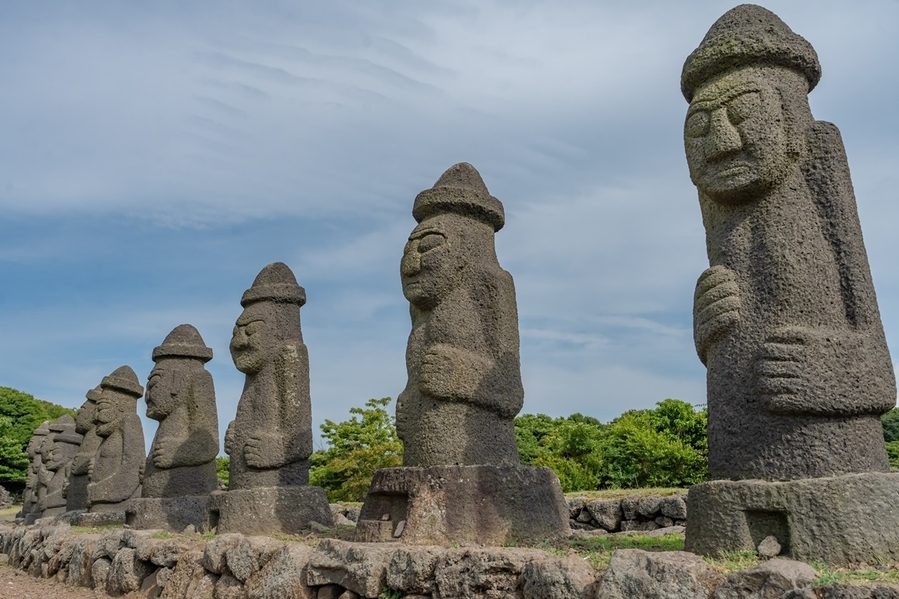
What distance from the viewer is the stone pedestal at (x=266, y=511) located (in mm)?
8453

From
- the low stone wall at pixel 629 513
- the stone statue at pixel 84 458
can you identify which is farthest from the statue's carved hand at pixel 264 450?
the stone statue at pixel 84 458

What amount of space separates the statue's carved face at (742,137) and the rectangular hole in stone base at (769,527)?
6.02 ft

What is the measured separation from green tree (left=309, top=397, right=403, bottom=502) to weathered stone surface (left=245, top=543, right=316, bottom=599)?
12.0 meters

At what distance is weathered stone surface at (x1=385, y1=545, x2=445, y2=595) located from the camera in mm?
→ 5039

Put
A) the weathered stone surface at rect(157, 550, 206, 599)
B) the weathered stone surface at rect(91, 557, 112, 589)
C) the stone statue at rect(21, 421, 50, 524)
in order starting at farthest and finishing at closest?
the stone statue at rect(21, 421, 50, 524), the weathered stone surface at rect(91, 557, 112, 589), the weathered stone surface at rect(157, 550, 206, 599)

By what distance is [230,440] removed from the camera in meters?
8.95

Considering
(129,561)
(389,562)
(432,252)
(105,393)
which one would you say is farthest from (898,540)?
(105,393)

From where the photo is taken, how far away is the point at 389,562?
17.3ft

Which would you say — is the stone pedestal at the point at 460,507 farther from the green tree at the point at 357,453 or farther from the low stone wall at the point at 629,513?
the green tree at the point at 357,453

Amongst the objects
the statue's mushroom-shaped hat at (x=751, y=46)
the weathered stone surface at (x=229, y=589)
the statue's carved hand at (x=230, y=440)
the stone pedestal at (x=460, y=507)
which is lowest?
the weathered stone surface at (x=229, y=589)

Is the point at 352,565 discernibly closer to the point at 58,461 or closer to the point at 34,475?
the point at 58,461

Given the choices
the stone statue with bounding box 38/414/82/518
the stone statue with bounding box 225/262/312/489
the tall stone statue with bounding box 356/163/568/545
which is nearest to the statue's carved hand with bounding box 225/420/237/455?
the stone statue with bounding box 225/262/312/489

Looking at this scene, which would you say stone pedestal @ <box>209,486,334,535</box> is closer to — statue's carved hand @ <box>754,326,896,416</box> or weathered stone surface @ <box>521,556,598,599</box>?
weathered stone surface @ <box>521,556,598,599</box>

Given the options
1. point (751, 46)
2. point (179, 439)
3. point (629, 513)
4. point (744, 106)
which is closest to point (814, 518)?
point (744, 106)
